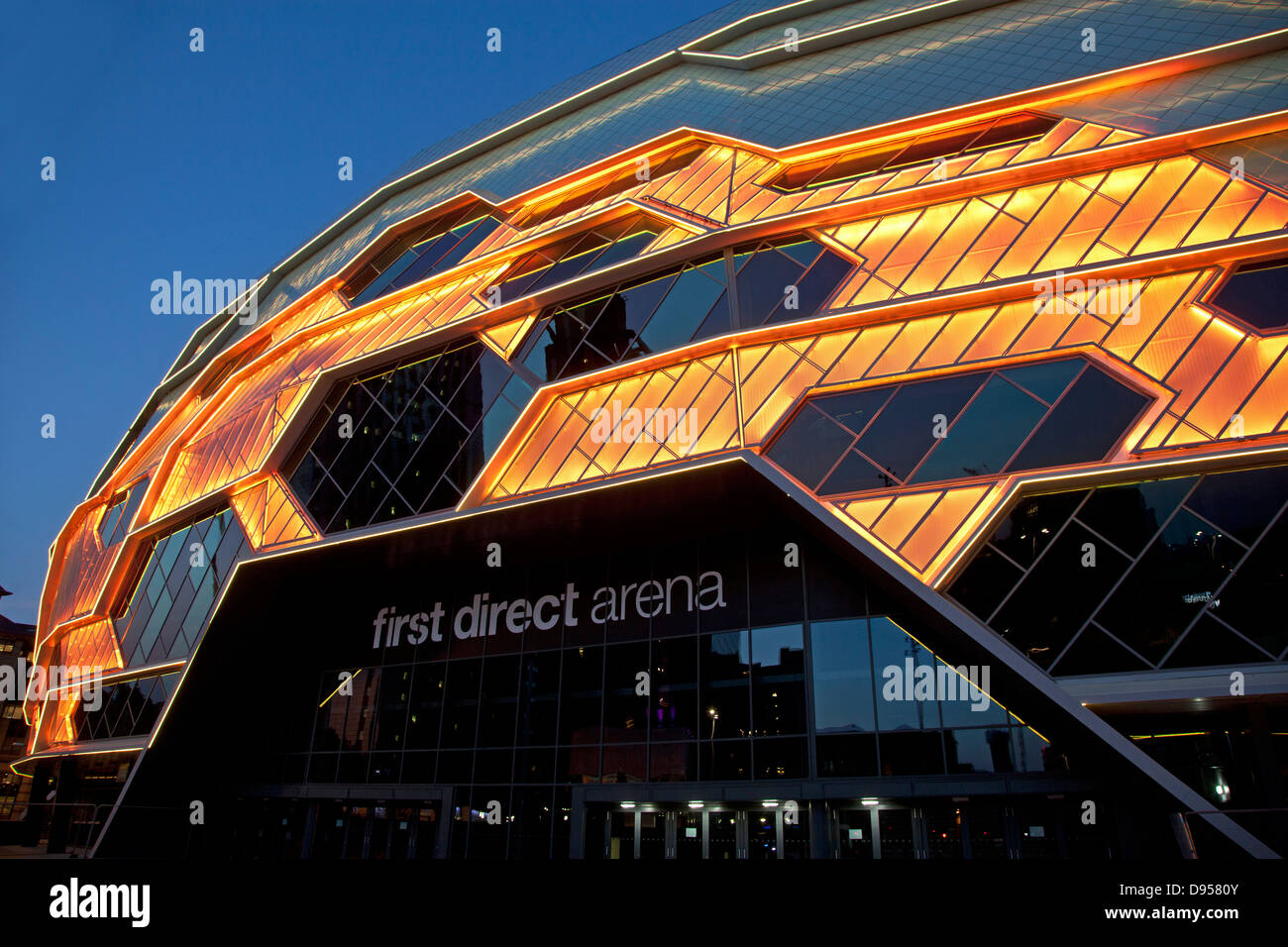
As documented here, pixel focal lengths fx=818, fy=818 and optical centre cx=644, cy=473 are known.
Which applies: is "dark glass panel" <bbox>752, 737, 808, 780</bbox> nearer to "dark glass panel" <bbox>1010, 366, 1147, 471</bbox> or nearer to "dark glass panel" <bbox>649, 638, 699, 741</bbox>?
"dark glass panel" <bbox>649, 638, 699, 741</bbox>

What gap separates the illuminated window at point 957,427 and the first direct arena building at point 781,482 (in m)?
0.07

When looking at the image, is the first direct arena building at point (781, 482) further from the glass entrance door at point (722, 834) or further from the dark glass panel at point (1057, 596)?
the glass entrance door at point (722, 834)

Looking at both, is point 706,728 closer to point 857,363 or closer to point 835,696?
point 835,696

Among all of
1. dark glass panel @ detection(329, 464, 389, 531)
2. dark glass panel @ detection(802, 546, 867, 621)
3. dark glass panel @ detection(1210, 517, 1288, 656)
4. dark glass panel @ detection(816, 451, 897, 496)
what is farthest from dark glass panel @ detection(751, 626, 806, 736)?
dark glass panel @ detection(329, 464, 389, 531)

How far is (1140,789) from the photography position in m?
12.5

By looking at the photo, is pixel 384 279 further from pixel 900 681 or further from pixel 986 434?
pixel 900 681

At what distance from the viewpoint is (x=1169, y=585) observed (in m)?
13.0

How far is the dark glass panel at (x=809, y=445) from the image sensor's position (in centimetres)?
1596

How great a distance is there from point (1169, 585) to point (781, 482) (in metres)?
6.55

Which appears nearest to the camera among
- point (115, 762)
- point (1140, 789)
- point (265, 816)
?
point (1140, 789)

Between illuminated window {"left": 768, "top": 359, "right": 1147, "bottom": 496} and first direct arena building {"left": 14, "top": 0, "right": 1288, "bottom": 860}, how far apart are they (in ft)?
0.24

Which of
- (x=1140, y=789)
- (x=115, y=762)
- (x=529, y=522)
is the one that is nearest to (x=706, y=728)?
(x=529, y=522)
